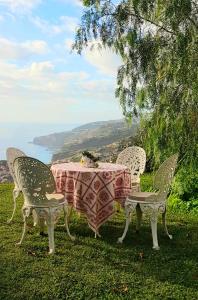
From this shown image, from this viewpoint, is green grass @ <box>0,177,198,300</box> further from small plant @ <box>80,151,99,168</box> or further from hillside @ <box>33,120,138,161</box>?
hillside @ <box>33,120,138,161</box>

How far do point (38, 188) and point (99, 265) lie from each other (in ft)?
4.15

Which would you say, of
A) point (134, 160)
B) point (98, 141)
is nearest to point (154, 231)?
point (134, 160)

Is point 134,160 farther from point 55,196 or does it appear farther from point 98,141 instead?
point 98,141

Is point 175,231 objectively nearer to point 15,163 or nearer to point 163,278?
point 163,278

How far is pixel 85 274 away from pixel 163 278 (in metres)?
0.84

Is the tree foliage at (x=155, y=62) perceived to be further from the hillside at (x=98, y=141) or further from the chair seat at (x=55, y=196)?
the chair seat at (x=55, y=196)

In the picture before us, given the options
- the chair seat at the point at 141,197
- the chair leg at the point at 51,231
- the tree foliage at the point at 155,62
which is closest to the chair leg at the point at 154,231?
the chair seat at the point at 141,197

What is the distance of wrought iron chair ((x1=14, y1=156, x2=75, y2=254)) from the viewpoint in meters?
5.63

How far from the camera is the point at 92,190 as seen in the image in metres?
6.25

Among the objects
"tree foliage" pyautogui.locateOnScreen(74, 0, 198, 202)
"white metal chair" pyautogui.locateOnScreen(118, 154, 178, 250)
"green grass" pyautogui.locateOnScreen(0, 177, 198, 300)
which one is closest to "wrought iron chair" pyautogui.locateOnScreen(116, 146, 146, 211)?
"tree foliage" pyautogui.locateOnScreen(74, 0, 198, 202)

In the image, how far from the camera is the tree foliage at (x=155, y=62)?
25.2ft

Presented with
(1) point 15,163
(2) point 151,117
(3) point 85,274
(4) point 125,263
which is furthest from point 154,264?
(2) point 151,117

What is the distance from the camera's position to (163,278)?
190 inches

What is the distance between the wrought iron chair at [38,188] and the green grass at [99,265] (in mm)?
382
